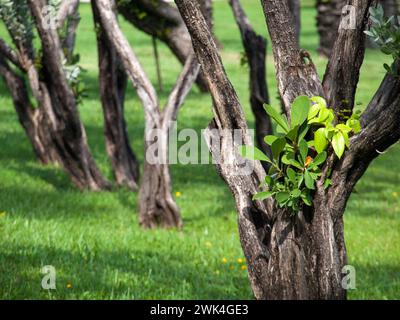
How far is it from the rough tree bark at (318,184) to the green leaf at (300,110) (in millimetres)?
289

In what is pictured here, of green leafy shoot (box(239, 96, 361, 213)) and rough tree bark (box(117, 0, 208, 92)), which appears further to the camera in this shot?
rough tree bark (box(117, 0, 208, 92))

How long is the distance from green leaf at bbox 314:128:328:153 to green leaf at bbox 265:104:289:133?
0.15m

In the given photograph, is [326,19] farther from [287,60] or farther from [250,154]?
[250,154]

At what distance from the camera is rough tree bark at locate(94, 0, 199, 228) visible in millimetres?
8312

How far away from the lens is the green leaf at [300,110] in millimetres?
4059

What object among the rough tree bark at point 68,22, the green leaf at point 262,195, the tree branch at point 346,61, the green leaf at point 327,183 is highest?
the rough tree bark at point 68,22

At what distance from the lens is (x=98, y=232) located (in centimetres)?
792

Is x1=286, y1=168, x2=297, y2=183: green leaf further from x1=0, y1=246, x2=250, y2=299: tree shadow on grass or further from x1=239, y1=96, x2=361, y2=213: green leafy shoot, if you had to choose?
x1=0, y1=246, x2=250, y2=299: tree shadow on grass

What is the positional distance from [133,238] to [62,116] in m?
2.13

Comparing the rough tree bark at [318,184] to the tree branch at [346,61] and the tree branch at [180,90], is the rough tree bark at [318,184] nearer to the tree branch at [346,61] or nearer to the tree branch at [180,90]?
the tree branch at [346,61]

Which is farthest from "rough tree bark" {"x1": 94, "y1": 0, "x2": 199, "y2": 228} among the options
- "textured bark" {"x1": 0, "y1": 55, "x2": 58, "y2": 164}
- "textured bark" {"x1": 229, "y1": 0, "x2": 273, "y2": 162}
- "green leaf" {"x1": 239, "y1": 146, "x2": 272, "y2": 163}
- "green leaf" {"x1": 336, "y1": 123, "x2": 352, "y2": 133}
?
"green leaf" {"x1": 336, "y1": 123, "x2": 352, "y2": 133}

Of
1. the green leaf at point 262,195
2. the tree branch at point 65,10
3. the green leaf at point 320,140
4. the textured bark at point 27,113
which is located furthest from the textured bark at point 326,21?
the green leaf at point 262,195
